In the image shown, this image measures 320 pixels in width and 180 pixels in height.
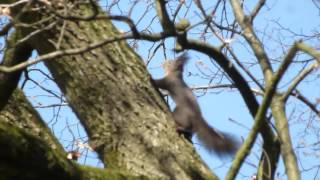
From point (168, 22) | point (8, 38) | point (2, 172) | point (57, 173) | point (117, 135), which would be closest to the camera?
point (2, 172)

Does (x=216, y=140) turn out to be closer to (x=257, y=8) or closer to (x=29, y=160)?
(x=257, y=8)

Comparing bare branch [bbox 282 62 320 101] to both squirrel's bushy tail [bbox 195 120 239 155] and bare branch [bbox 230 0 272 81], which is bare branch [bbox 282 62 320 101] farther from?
squirrel's bushy tail [bbox 195 120 239 155]

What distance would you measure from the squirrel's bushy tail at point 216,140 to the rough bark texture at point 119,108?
1085 millimetres

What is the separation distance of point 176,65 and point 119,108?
1900 mm

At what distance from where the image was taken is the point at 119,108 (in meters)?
2.68

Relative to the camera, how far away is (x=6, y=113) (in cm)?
289

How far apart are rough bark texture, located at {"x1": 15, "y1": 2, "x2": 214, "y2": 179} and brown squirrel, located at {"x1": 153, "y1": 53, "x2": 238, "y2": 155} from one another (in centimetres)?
58

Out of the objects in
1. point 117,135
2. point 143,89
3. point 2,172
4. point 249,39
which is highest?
point 249,39

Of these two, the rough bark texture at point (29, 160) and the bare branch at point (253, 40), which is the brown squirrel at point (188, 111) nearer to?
the bare branch at point (253, 40)

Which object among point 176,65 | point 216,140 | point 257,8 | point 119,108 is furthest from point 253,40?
point 176,65

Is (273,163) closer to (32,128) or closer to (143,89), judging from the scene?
(143,89)

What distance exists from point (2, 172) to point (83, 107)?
84 centimetres

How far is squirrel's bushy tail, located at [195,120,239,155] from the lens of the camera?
3.79 meters

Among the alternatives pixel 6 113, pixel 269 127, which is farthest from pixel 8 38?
pixel 269 127
